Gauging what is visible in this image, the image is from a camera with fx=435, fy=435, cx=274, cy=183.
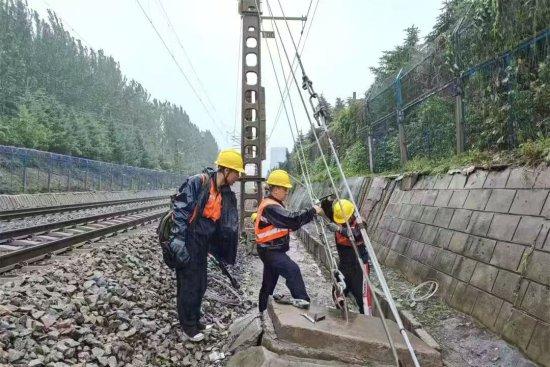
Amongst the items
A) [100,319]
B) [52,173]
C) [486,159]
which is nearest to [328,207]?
[486,159]

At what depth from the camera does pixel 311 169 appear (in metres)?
27.5

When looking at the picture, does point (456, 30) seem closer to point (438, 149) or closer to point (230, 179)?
point (438, 149)

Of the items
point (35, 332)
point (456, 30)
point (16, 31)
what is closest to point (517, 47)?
point (456, 30)

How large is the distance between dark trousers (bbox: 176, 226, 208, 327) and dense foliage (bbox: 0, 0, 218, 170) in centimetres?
3878

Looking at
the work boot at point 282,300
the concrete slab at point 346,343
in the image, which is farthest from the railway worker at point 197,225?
the concrete slab at point 346,343

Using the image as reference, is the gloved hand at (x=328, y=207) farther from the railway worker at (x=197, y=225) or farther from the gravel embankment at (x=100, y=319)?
the gravel embankment at (x=100, y=319)

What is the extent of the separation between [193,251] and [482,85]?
17.8 feet

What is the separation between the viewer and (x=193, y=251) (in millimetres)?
5066

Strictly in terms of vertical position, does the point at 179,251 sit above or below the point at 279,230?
below

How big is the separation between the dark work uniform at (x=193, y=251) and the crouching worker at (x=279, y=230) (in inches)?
25.5

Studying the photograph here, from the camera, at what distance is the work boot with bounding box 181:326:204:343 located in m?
5.11

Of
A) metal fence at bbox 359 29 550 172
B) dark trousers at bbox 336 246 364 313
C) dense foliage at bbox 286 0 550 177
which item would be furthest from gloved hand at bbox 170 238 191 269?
metal fence at bbox 359 29 550 172

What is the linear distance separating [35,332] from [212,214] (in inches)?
82.9

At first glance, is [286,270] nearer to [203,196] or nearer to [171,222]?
[203,196]
